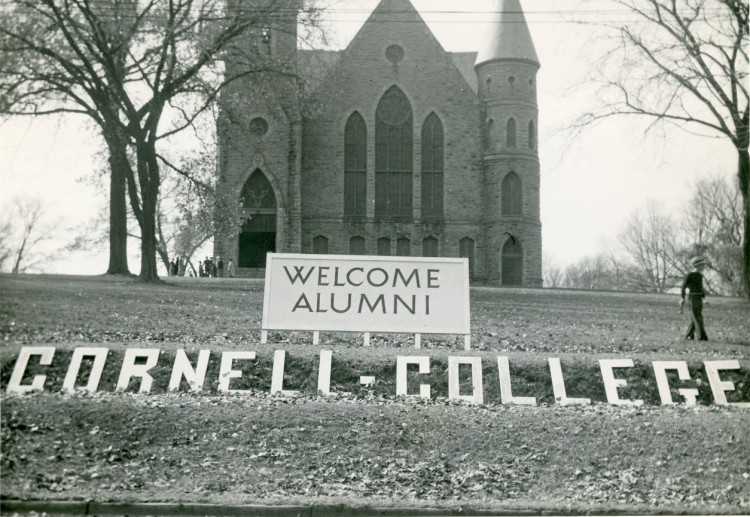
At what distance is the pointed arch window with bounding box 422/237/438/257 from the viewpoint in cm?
3069

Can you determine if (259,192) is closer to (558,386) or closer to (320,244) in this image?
(320,244)

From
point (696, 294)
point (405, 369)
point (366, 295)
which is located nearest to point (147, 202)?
point (366, 295)

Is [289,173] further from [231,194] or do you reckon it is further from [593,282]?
[593,282]

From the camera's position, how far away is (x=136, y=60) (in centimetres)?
1856

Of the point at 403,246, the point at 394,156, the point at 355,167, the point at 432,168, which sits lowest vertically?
the point at 403,246

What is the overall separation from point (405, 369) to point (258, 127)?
799 inches

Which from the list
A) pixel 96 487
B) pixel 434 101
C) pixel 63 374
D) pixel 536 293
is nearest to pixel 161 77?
pixel 63 374

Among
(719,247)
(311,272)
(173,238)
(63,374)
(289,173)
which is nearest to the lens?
(63,374)

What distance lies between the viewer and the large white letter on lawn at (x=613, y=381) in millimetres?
11117

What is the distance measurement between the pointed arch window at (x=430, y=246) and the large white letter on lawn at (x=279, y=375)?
1917 cm

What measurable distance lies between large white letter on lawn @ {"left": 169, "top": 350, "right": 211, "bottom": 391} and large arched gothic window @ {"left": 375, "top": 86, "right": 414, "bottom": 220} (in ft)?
65.3

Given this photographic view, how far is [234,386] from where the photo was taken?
37.3ft

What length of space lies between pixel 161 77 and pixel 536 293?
12060 millimetres

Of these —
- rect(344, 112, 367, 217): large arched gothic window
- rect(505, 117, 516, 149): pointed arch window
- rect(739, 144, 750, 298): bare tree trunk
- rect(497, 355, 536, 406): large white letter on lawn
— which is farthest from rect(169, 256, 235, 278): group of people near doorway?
rect(739, 144, 750, 298): bare tree trunk
